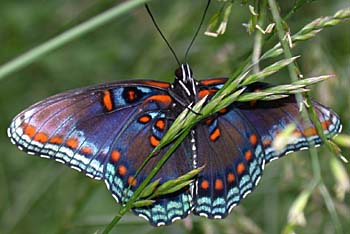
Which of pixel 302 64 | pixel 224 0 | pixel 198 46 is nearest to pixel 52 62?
pixel 198 46

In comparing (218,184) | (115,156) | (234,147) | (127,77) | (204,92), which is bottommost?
(218,184)

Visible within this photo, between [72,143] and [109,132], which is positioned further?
[109,132]

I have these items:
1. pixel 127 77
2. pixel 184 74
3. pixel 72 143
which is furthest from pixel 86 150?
pixel 127 77

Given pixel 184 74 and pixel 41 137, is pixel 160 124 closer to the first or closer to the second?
pixel 184 74

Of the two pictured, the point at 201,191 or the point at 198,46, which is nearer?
the point at 201,191

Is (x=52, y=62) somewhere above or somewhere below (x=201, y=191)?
above

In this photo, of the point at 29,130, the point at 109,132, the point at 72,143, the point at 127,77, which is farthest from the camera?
the point at 127,77

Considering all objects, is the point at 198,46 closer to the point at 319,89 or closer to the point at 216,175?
the point at 319,89

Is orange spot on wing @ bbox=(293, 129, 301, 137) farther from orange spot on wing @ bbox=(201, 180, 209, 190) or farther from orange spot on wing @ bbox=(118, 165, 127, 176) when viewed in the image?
orange spot on wing @ bbox=(118, 165, 127, 176)
